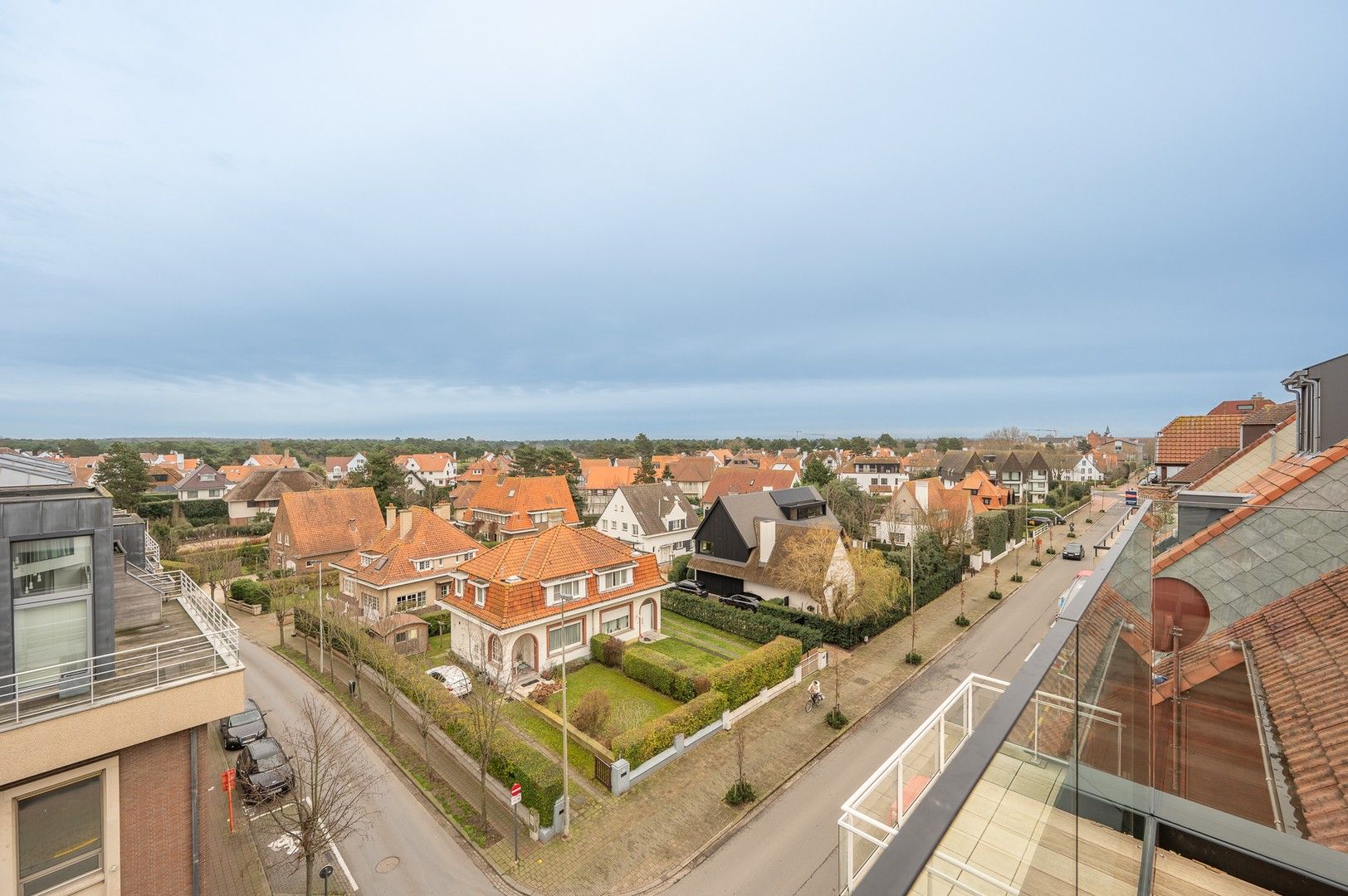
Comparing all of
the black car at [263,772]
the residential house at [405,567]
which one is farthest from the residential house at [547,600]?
the black car at [263,772]

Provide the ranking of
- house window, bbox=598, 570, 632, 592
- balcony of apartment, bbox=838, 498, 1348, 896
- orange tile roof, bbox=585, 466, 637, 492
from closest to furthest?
balcony of apartment, bbox=838, 498, 1348, 896
house window, bbox=598, 570, 632, 592
orange tile roof, bbox=585, 466, 637, 492

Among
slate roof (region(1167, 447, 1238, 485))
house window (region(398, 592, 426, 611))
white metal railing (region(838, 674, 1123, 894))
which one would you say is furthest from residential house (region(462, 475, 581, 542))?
white metal railing (region(838, 674, 1123, 894))

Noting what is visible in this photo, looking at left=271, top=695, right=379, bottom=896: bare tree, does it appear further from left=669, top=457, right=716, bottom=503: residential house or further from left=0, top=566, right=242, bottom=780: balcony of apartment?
left=669, top=457, right=716, bottom=503: residential house

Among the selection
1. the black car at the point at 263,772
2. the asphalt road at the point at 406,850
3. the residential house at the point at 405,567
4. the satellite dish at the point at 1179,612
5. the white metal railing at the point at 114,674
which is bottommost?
the asphalt road at the point at 406,850

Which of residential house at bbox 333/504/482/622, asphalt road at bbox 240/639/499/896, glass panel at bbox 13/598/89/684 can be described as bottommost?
asphalt road at bbox 240/639/499/896

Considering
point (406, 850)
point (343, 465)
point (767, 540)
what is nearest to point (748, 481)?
point (767, 540)

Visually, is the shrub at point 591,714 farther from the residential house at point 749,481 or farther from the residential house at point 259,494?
the residential house at point 259,494
